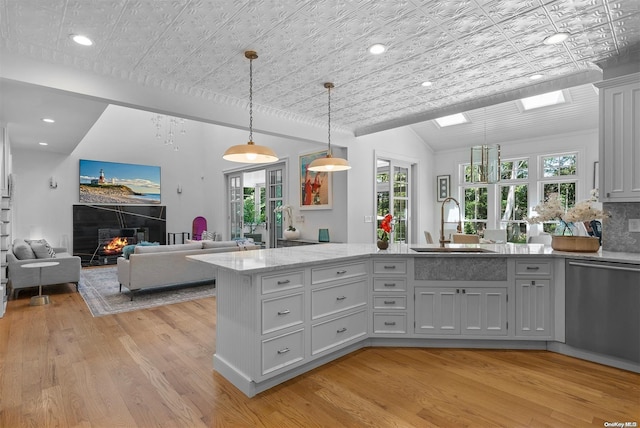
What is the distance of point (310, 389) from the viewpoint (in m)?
2.43

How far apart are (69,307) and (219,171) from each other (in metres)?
5.46

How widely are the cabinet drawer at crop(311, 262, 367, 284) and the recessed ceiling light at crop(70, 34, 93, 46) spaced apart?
264cm

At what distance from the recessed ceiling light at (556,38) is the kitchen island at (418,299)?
1833 millimetres

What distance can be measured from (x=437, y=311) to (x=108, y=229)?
8.14 meters

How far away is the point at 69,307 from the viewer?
448 cm

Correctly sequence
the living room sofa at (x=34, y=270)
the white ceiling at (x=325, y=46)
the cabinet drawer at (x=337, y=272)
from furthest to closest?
the living room sofa at (x=34, y=270) < the cabinet drawer at (x=337, y=272) < the white ceiling at (x=325, y=46)

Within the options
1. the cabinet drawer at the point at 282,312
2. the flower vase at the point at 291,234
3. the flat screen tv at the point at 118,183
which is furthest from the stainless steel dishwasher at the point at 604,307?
the flat screen tv at the point at 118,183

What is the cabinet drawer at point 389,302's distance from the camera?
10.3ft

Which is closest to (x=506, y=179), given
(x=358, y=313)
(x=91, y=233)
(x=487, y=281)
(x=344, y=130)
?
(x=344, y=130)

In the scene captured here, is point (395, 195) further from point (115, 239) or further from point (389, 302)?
point (115, 239)

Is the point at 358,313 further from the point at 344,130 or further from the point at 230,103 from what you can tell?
the point at 344,130

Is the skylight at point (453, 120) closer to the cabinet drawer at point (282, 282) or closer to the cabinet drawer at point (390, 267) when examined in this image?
the cabinet drawer at point (390, 267)

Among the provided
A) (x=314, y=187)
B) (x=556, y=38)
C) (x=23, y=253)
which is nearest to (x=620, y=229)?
(x=556, y=38)

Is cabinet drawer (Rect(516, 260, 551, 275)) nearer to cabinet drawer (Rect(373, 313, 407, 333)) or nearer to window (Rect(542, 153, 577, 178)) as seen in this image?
cabinet drawer (Rect(373, 313, 407, 333))
